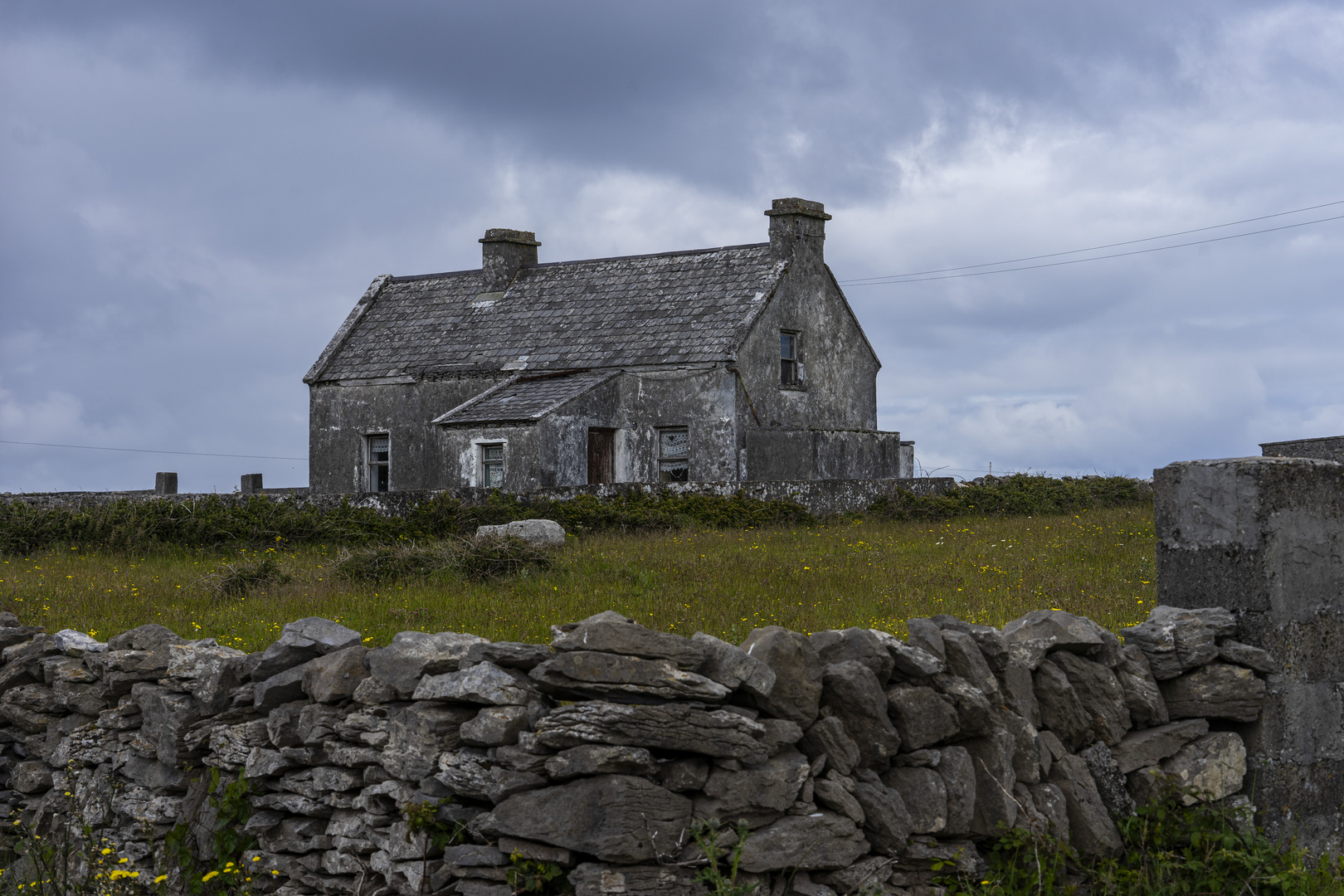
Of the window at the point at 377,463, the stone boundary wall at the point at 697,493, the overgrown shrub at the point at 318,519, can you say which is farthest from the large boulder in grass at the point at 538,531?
the window at the point at 377,463

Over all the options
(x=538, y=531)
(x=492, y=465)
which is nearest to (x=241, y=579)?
(x=538, y=531)

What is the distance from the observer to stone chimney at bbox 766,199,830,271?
28.3 metres

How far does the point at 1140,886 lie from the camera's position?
20.7ft

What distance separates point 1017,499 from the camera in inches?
804

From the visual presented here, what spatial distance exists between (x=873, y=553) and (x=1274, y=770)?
254 inches

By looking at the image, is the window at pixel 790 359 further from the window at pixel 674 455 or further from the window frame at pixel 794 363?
the window at pixel 674 455

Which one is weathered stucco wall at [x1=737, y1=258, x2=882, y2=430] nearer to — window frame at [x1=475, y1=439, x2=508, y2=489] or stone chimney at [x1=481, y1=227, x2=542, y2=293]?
window frame at [x1=475, y1=439, x2=508, y2=489]

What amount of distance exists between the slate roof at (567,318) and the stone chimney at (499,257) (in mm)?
314

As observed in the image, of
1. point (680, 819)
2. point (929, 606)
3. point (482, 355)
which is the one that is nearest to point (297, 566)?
point (929, 606)

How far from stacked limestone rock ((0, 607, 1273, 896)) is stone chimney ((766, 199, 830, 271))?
21.8m

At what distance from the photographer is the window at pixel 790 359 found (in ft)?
93.3

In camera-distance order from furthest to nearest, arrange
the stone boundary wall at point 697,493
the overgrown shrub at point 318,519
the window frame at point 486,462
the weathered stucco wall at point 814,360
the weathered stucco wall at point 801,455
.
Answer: the weathered stucco wall at point 814,360 < the weathered stucco wall at point 801,455 < the window frame at point 486,462 < the stone boundary wall at point 697,493 < the overgrown shrub at point 318,519

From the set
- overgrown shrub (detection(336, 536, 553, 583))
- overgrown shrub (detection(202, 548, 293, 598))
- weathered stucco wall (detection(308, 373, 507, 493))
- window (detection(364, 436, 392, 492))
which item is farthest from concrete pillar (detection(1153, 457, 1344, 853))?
window (detection(364, 436, 392, 492))

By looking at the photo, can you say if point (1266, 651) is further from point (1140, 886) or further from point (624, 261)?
point (624, 261)
